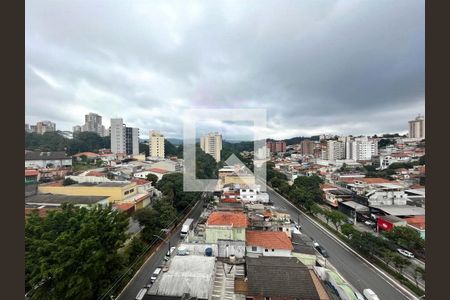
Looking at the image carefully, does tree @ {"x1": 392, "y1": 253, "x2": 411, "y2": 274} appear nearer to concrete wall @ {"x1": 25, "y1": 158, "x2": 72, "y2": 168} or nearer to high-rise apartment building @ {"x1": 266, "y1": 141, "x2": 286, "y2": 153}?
concrete wall @ {"x1": 25, "y1": 158, "x2": 72, "y2": 168}

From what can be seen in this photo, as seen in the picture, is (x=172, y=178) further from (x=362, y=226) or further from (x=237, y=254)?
(x=362, y=226)

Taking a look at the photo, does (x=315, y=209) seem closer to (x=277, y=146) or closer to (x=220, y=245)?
(x=220, y=245)

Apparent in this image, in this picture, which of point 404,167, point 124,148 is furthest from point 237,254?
point 124,148

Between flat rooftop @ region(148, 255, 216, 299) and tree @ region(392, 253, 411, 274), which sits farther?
tree @ region(392, 253, 411, 274)

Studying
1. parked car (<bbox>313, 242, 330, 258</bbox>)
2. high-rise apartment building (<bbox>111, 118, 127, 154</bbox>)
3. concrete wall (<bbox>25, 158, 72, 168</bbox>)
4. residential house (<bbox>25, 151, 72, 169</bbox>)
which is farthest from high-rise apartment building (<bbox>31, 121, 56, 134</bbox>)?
parked car (<bbox>313, 242, 330, 258</bbox>)

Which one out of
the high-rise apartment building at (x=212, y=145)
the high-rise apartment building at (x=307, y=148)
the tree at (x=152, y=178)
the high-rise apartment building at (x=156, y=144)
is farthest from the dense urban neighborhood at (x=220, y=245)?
the high-rise apartment building at (x=307, y=148)

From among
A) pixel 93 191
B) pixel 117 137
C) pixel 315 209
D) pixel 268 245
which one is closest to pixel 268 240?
pixel 268 245

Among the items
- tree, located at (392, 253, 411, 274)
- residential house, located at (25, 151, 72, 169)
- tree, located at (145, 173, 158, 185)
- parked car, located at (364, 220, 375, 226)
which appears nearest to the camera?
tree, located at (392, 253, 411, 274)

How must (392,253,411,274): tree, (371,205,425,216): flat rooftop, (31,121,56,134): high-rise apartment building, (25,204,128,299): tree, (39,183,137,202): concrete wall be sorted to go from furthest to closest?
(31,121,56,134): high-rise apartment building < (39,183,137,202): concrete wall < (371,205,425,216): flat rooftop < (392,253,411,274): tree < (25,204,128,299): tree
